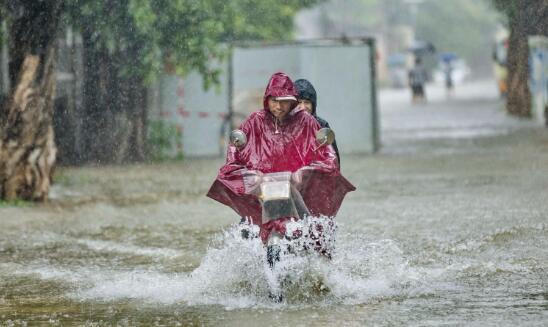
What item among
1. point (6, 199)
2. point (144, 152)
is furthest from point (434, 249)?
point (144, 152)

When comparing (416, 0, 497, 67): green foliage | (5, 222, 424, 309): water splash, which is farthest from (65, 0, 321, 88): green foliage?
(416, 0, 497, 67): green foliage

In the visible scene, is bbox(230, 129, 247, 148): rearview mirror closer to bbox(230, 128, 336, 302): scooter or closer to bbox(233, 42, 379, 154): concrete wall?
bbox(230, 128, 336, 302): scooter

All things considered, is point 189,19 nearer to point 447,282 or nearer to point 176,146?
point 176,146

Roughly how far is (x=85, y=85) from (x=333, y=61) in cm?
455

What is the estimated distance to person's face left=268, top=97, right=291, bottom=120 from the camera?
8.47 meters

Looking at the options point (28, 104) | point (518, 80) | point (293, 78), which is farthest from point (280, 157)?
point (518, 80)

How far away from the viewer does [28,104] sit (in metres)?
15.4

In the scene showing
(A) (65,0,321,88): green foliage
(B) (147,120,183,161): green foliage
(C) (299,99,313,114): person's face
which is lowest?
(B) (147,120,183,161): green foliage

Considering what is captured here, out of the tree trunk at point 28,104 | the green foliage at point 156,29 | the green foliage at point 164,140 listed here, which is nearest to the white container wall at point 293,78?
the green foliage at point 164,140

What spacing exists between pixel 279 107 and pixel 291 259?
3.27 feet

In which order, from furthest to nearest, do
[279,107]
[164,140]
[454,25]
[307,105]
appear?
[454,25], [164,140], [307,105], [279,107]

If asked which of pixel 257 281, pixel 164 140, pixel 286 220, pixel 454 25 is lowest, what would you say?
pixel 164 140

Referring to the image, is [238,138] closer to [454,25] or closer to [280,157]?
[280,157]

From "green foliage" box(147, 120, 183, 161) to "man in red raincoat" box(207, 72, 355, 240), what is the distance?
1472cm
